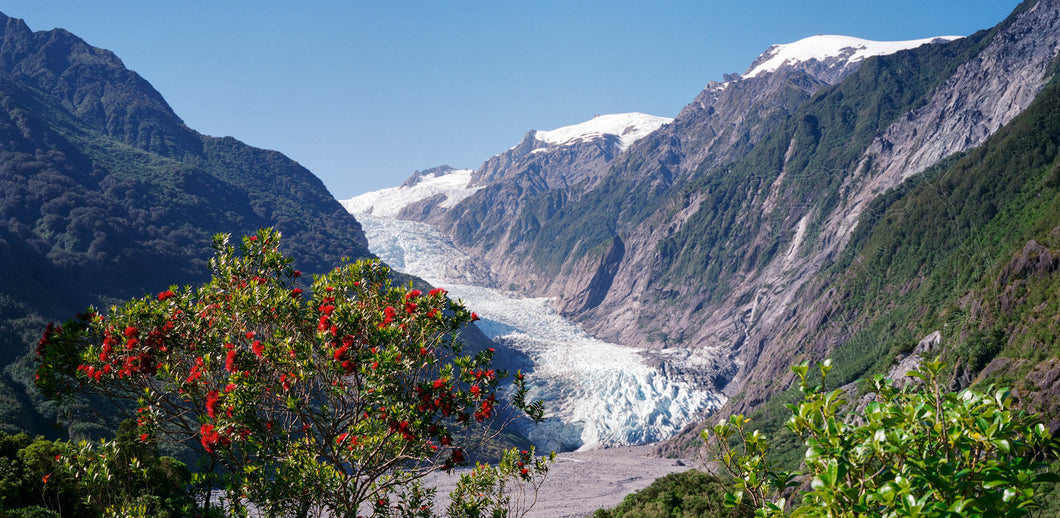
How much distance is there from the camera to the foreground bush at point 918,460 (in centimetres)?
460

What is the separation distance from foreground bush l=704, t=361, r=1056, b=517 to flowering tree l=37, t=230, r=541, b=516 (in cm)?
630

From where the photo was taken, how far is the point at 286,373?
10.8m

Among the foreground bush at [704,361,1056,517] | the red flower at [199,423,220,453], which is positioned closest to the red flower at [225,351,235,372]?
the red flower at [199,423,220,453]

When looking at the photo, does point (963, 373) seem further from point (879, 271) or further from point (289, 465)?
point (289, 465)

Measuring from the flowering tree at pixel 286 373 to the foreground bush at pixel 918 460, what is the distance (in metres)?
6.30

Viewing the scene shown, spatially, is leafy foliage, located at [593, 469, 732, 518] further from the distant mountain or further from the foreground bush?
the distant mountain

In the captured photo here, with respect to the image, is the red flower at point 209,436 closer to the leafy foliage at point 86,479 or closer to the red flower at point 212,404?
the red flower at point 212,404

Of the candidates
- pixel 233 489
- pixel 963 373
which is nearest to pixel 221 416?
pixel 233 489

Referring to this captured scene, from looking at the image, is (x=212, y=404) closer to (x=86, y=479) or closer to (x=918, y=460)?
(x=86, y=479)

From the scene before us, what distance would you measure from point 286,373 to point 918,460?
9.89 meters

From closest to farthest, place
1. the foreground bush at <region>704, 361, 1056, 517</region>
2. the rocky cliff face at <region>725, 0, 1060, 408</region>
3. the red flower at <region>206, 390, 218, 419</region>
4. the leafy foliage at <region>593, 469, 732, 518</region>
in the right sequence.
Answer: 1. the foreground bush at <region>704, 361, 1056, 517</region>
2. the red flower at <region>206, 390, 218, 419</region>
3. the leafy foliage at <region>593, 469, 732, 518</region>
4. the rocky cliff face at <region>725, 0, 1060, 408</region>

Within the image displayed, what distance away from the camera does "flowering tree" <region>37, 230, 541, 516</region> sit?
33.4 feet

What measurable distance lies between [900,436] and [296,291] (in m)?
10.7

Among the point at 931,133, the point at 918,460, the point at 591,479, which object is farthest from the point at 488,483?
the point at 931,133
